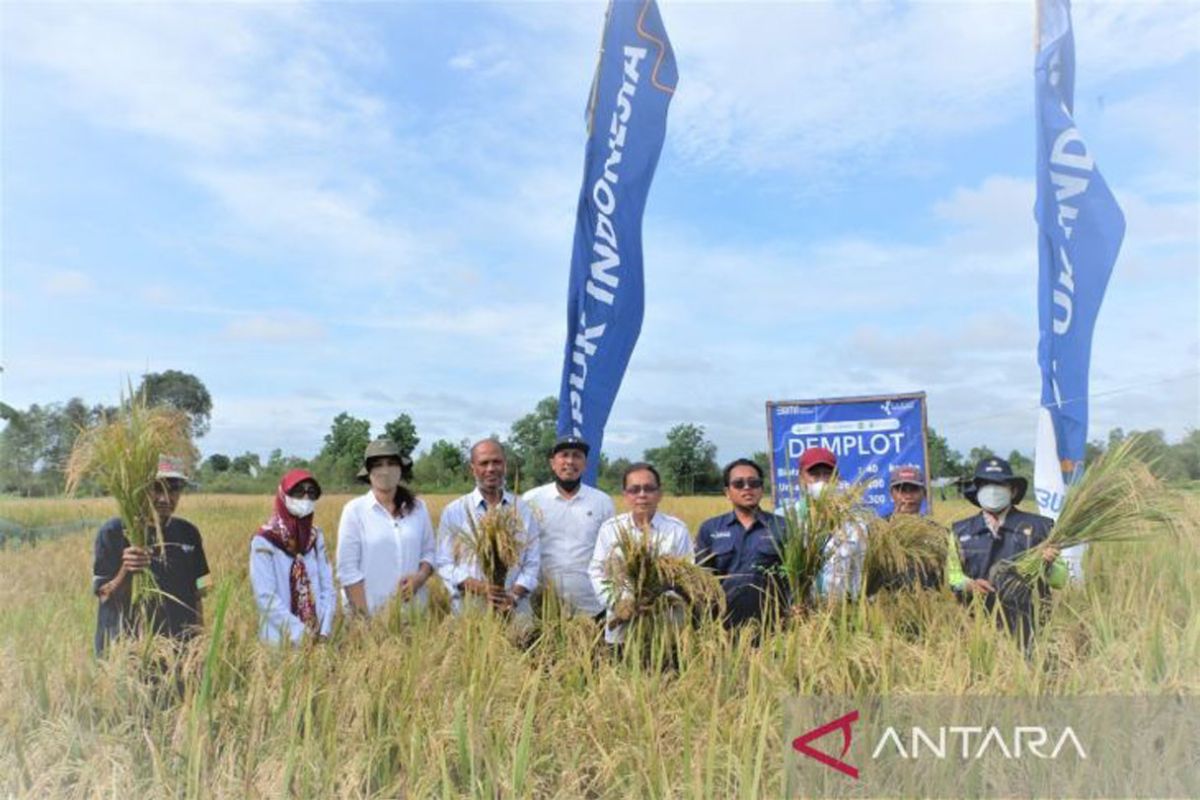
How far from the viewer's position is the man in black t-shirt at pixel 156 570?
346 centimetres

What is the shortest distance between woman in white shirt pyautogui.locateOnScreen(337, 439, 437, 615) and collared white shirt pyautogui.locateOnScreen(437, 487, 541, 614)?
16 cm

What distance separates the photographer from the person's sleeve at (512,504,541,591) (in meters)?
4.41

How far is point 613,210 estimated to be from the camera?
730cm

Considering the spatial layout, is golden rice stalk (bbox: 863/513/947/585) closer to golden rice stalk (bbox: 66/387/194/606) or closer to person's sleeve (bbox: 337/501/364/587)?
person's sleeve (bbox: 337/501/364/587)

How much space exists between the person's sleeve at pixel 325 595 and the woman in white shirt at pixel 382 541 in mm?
244

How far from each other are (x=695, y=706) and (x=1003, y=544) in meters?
2.07

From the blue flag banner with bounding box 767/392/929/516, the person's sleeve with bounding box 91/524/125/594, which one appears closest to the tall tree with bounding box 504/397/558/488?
the blue flag banner with bounding box 767/392/929/516

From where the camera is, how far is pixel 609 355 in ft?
23.3

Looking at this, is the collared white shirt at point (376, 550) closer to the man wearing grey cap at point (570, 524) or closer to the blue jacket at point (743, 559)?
the man wearing grey cap at point (570, 524)

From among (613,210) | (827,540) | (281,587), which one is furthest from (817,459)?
(613,210)

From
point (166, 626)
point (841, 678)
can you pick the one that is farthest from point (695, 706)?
point (166, 626)

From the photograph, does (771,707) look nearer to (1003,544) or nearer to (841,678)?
(841,678)

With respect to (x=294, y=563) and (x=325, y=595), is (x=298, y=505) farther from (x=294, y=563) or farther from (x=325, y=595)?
(x=325, y=595)

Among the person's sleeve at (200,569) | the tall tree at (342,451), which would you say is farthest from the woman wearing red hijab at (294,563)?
the tall tree at (342,451)
